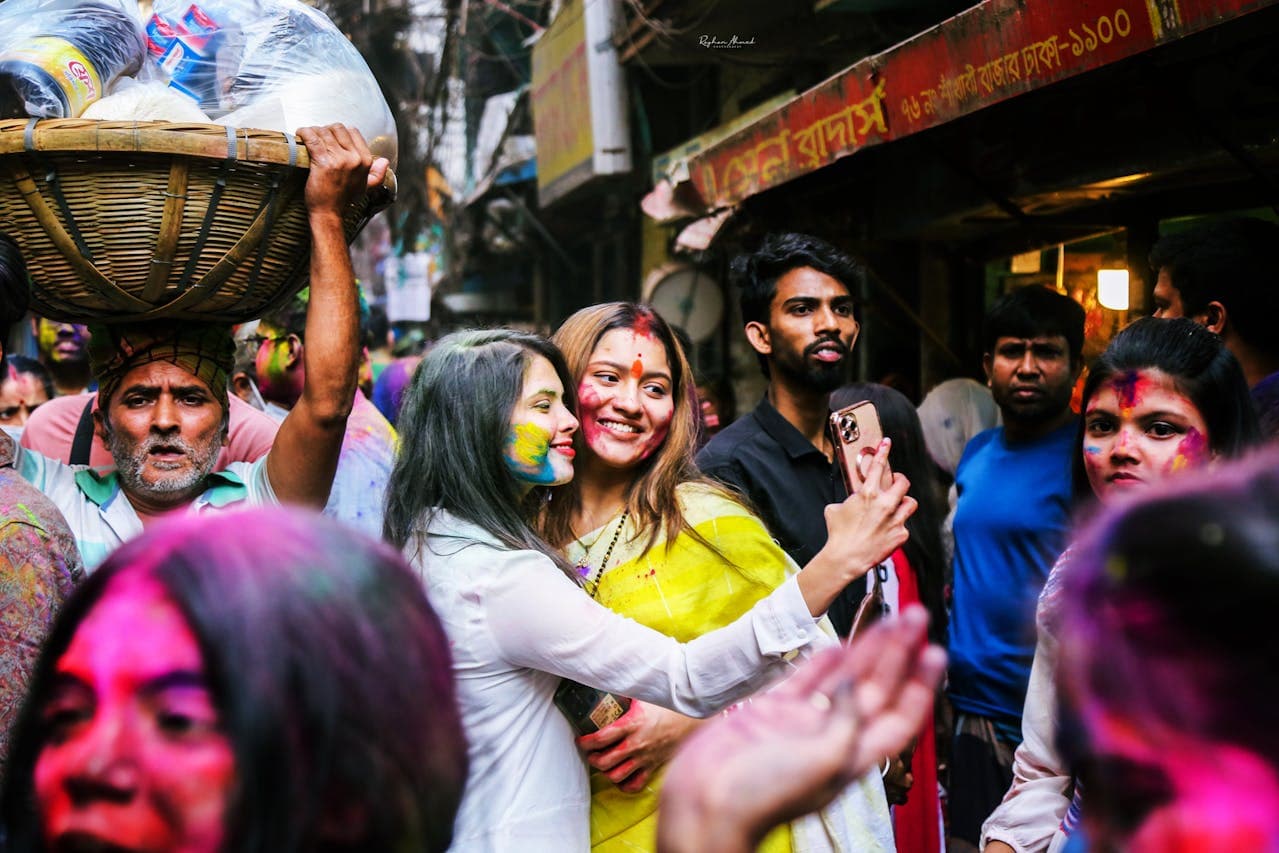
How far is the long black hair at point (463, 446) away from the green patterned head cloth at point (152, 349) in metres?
0.58

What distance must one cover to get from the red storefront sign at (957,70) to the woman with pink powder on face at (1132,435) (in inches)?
42.3

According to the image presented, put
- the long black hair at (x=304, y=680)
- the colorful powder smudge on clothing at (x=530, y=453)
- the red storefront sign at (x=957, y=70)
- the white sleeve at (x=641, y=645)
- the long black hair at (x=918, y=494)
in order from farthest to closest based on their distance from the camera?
the long black hair at (x=918, y=494), the red storefront sign at (x=957, y=70), the colorful powder smudge on clothing at (x=530, y=453), the white sleeve at (x=641, y=645), the long black hair at (x=304, y=680)

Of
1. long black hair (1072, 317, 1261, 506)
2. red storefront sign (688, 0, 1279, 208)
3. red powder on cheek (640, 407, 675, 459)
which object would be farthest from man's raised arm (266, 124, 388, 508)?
red storefront sign (688, 0, 1279, 208)

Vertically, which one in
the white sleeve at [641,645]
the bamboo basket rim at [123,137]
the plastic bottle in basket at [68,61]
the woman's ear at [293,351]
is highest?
the plastic bottle in basket at [68,61]

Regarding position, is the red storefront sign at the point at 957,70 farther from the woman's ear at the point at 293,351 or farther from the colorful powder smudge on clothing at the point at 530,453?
the woman's ear at the point at 293,351

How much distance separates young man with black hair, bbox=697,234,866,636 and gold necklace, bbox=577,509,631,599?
2.47 feet

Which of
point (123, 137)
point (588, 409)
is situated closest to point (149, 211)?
point (123, 137)

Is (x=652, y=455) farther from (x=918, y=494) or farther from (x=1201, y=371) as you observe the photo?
(x=918, y=494)

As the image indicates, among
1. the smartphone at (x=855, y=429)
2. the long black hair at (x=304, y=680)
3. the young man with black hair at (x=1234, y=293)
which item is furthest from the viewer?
the young man with black hair at (x=1234, y=293)

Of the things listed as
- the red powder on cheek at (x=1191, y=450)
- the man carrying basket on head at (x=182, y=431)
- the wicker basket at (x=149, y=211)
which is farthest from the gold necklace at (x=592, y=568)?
the red powder on cheek at (x=1191, y=450)

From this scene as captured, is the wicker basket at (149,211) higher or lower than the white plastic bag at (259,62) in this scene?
lower

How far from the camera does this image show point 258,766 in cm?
98

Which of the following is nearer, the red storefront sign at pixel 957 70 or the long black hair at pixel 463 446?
the long black hair at pixel 463 446

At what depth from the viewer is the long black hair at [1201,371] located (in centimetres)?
235
